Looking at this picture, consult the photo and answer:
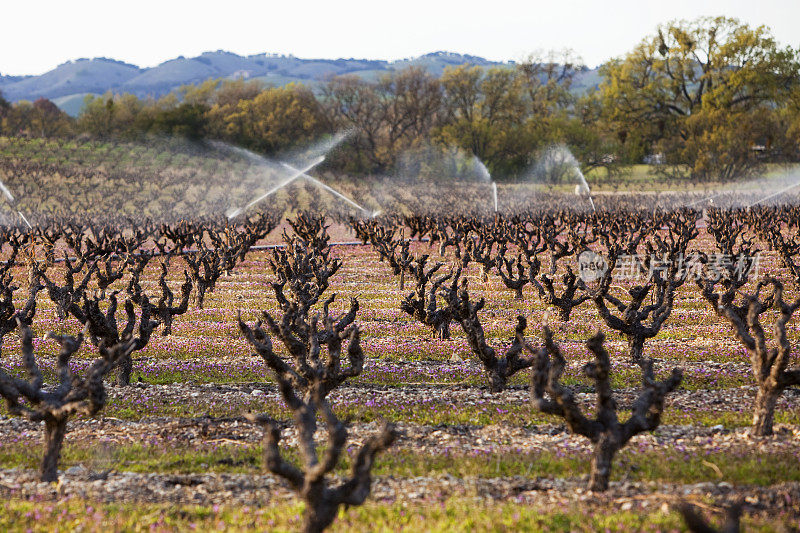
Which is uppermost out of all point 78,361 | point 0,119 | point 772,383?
point 0,119

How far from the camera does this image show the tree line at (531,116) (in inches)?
4215

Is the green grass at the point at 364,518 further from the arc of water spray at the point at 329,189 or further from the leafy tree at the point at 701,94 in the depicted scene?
the leafy tree at the point at 701,94

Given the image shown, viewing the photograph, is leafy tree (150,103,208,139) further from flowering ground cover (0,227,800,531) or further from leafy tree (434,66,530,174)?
flowering ground cover (0,227,800,531)

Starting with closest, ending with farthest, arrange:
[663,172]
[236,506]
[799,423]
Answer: [236,506] → [799,423] → [663,172]

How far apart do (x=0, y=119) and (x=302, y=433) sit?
474ft

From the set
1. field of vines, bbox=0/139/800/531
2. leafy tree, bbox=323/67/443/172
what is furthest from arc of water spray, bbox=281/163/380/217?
field of vines, bbox=0/139/800/531

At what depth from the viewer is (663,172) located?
362 feet

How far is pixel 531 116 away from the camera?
13400 centimetres

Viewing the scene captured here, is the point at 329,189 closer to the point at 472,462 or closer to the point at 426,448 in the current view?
the point at 426,448

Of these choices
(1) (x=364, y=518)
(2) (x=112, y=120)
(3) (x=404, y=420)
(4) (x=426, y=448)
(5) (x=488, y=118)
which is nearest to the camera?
(1) (x=364, y=518)

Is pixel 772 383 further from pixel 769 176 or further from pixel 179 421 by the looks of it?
pixel 769 176

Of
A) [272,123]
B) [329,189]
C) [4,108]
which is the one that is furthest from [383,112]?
[4,108]

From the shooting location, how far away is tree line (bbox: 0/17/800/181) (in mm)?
107062

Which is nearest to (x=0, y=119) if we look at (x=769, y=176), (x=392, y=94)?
(x=392, y=94)
